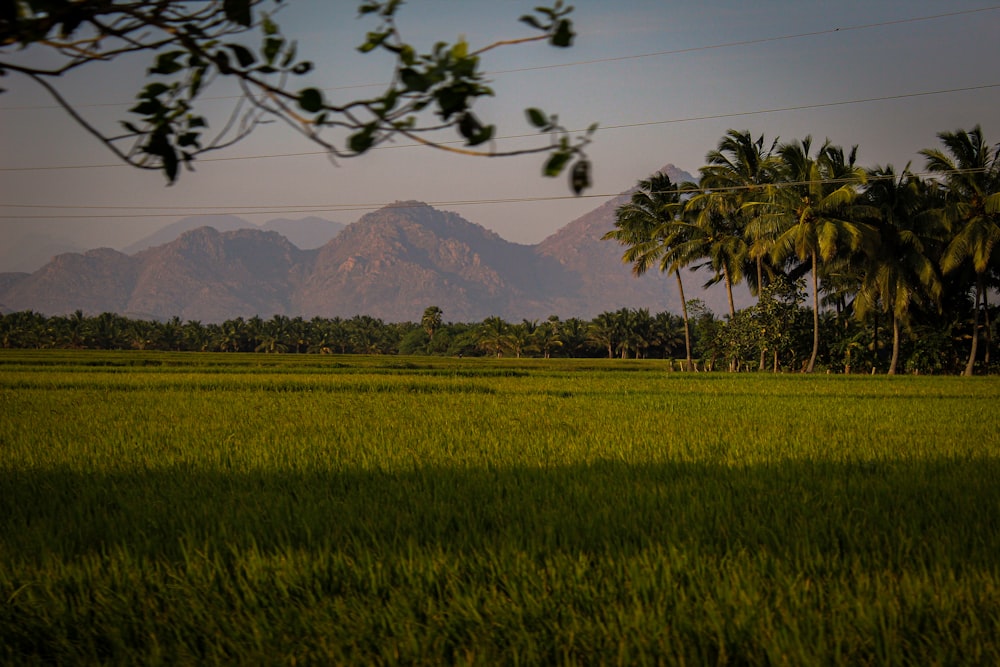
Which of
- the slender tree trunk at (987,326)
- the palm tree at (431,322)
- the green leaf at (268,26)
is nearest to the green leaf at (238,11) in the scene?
the green leaf at (268,26)

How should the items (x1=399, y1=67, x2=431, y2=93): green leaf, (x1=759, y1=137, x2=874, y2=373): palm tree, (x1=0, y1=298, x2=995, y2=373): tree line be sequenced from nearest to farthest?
1. (x1=399, y1=67, x2=431, y2=93): green leaf
2. (x1=759, y1=137, x2=874, y2=373): palm tree
3. (x1=0, y1=298, x2=995, y2=373): tree line

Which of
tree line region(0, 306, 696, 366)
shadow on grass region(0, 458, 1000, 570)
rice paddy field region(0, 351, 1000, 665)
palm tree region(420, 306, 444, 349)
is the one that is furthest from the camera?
palm tree region(420, 306, 444, 349)

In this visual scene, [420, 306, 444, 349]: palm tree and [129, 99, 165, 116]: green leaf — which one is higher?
[420, 306, 444, 349]: palm tree

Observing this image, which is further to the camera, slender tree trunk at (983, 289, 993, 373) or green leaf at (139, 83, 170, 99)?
slender tree trunk at (983, 289, 993, 373)

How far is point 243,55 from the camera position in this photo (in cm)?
156

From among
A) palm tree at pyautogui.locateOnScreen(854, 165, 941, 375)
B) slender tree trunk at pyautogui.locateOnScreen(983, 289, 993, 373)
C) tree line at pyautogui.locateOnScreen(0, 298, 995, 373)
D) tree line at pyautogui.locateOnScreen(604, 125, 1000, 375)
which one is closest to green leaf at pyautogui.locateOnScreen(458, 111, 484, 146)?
tree line at pyautogui.locateOnScreen(604, 125, 1000, 375)

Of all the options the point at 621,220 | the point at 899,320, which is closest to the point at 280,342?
the point at 621,220

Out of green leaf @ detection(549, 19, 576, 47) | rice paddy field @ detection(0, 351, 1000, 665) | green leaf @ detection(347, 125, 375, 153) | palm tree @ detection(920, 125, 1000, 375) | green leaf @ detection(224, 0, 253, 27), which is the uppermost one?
palm tree @ detection(920, 125, 1000, 375)

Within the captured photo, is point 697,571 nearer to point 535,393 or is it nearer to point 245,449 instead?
point 245,449

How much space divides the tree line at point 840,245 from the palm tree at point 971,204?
4cm

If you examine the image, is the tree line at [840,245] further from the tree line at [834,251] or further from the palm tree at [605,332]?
the palm tree at [605,332]

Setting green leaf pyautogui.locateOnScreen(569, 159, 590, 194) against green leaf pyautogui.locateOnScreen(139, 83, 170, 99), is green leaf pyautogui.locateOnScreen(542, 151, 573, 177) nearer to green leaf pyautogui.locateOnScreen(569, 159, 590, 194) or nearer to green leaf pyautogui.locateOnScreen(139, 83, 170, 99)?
green leaf pyautogui.locateOnScreen(569, 159, 590, 194)

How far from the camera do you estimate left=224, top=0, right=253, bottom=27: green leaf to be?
1512 mm

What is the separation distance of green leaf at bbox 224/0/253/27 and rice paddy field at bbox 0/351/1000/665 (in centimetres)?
177
